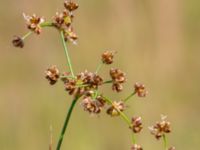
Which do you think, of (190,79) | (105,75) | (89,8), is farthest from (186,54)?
(105,75)

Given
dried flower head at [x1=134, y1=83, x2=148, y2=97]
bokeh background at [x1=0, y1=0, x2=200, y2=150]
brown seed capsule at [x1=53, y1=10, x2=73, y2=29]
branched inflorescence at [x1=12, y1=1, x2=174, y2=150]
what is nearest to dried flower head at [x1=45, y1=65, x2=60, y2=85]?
branched inflorescence at [x1=12, y1=1, x2=174, y2=150]

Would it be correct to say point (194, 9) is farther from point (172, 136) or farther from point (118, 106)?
point (118, 106)

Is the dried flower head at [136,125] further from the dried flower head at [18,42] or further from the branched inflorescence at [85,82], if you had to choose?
the dried flower head at [18,42]

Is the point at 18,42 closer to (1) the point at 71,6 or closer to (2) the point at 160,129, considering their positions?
(1) the point at 71,6

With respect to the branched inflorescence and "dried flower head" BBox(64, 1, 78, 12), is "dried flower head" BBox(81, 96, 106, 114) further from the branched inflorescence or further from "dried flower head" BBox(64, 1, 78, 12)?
"dried flower head" BBox(64, 1, 78, 12)

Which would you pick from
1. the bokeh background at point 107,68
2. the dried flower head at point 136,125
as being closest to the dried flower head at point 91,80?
the dried flower head at point 136,125

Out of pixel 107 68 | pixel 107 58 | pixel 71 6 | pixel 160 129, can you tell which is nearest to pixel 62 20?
pixel 71 6
